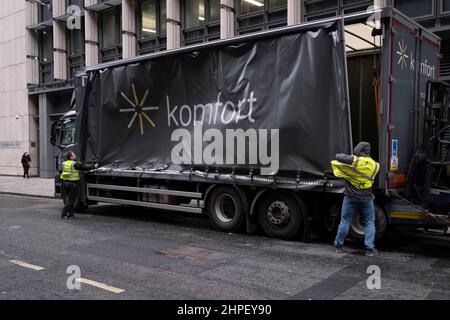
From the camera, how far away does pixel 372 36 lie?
303 inches

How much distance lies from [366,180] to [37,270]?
4.93 m

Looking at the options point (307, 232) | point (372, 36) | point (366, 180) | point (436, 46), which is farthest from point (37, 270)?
point (436, 46)

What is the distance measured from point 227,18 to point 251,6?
978 millimetres

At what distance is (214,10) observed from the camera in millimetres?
18531

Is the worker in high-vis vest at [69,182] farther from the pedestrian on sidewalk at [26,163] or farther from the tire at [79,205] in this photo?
the pedestrian on sidewalk at [26,163]

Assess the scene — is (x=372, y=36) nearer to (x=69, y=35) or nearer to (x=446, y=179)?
(x=446, y=179)

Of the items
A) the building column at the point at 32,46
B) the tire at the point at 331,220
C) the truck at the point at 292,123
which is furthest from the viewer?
the building column at the point at 32,46

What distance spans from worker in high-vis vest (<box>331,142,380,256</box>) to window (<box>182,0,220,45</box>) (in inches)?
482

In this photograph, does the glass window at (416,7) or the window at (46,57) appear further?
the window at (46,57)

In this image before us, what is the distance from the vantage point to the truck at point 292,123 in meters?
7.38

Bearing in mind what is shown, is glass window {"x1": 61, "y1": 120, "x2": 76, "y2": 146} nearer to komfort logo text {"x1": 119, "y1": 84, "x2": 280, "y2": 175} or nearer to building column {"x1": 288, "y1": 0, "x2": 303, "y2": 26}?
komfort logo text {"x1": 119, "y1": 84, "x2": 280, "y2": 175}

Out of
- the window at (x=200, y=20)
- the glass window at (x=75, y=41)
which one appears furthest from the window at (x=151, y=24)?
the glass window at (x=75, y=41)

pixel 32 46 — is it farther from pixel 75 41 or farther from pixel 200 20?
pixel 200 20

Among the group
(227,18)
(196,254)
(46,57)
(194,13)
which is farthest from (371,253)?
(46,57)
